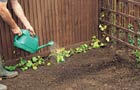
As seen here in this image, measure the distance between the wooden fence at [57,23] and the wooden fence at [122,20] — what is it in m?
0.22

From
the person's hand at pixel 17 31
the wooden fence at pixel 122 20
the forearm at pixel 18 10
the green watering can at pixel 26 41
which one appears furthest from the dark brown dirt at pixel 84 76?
the forearm at pixel 18 10

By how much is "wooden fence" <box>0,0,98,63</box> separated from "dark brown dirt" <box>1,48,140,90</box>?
405 mm

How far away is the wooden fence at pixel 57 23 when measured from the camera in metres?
4.96

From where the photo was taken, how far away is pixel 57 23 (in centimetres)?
538

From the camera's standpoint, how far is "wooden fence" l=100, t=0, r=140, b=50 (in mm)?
5020

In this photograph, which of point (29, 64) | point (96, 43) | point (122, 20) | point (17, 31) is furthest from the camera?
point (96, 43)

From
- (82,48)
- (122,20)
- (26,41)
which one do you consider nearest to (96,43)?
(82,48)

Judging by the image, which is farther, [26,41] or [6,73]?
[6,73]

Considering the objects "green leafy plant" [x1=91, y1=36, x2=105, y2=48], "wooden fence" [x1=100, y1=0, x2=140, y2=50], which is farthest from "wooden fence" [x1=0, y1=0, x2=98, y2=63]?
"wooden fence" [x1=100, y1=0, x2=140, y2=50]

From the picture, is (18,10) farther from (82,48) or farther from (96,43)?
(96,43)

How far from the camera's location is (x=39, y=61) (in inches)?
205

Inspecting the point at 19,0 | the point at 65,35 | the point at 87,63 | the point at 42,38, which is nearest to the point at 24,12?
the point at 19,0

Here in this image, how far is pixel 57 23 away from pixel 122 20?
1.14 metres

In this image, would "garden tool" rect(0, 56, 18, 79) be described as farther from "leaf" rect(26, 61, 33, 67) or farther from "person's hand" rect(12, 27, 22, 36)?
"person's hand" rect(12, 27, 22, 36)
